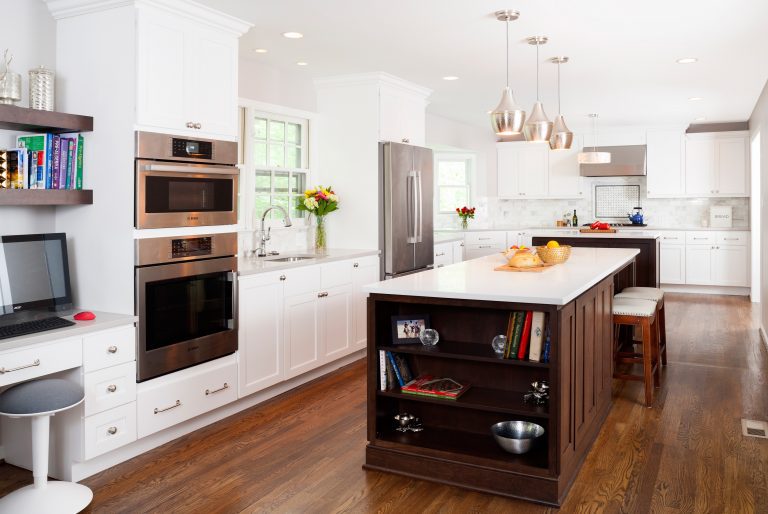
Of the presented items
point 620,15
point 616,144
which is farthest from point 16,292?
point 616,144

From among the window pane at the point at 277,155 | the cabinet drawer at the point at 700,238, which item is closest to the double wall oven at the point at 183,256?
the window pane at the point at 277,155

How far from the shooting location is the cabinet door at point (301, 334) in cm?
440

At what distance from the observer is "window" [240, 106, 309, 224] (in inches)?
199

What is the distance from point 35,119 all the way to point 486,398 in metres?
2.50

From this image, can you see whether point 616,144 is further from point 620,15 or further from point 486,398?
point 486,398

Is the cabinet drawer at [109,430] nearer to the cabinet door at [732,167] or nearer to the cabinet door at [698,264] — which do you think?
the cabinet door at [698,264]

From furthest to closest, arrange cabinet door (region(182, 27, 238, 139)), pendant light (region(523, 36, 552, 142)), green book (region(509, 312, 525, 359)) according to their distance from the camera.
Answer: pendant light (region(523, 36, 552, 142)) → cabinet door (region(182, 27, 238, 139)) → green book (region(509, 312, 525, 359))

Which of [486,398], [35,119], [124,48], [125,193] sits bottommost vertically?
[486,398]

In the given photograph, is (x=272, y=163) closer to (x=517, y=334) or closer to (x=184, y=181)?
(x=184, y=181)

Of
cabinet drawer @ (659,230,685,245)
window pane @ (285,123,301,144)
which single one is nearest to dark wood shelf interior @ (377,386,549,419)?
window pane @ (285,123,301,144)

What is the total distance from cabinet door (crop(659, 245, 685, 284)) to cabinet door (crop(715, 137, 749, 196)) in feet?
3.21

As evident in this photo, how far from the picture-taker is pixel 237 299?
3.91 metres

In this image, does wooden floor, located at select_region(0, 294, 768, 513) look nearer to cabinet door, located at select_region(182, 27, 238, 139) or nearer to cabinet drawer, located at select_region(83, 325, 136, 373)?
cabinet drawer, located at select_region(83, 325, 136, 373)

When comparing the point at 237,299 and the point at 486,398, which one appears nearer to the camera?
the point at 486,398
